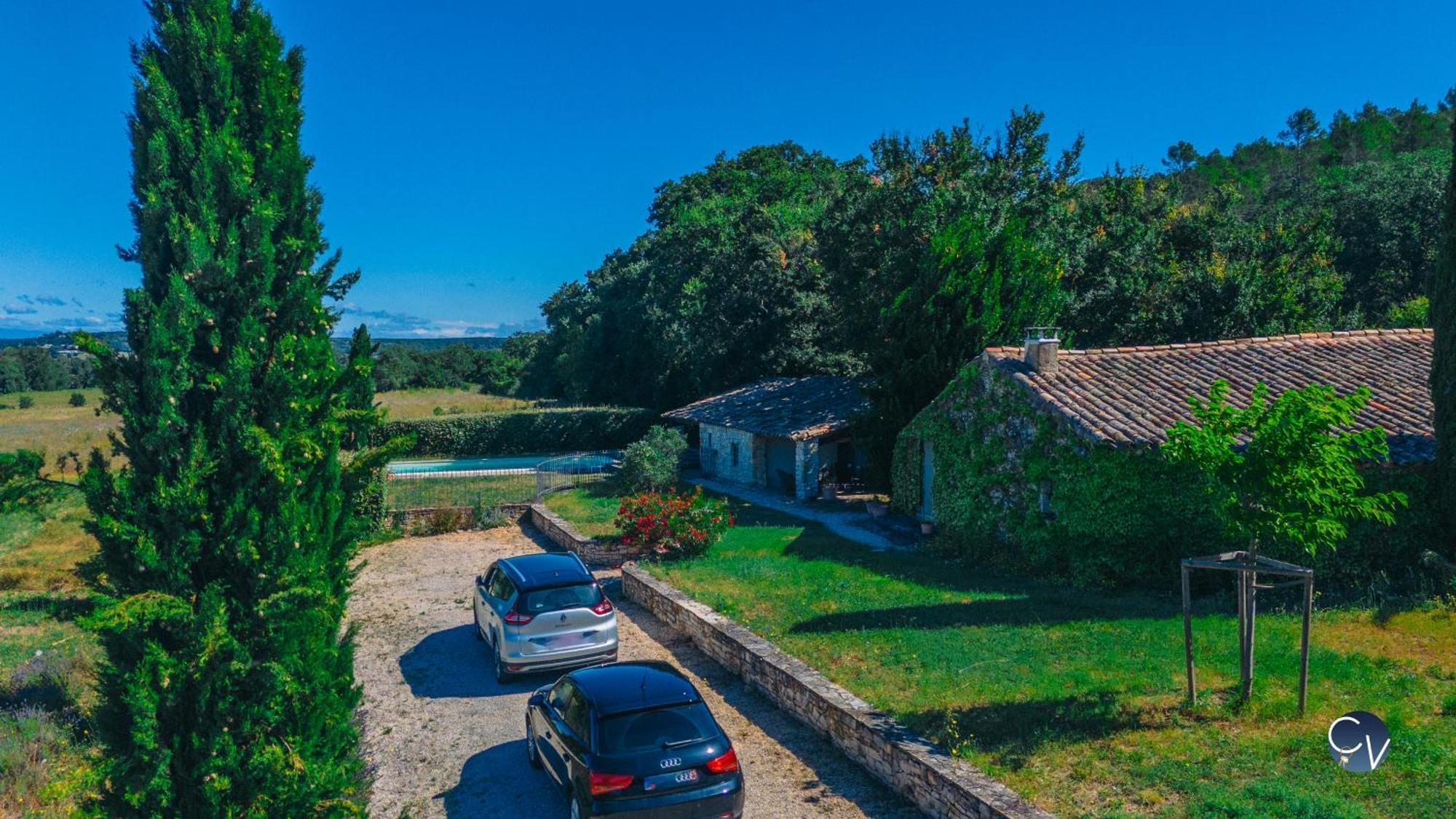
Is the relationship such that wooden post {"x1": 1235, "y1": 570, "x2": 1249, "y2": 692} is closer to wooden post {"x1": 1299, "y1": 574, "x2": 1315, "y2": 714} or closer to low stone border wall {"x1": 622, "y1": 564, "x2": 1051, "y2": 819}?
wooden post {"x1": 1299, "y1": 574, "x2": 1315, "y2": 714}

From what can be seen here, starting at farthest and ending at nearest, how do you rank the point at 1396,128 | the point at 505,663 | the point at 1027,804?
the point at 1396,128 → the point at 505,663 → the point at 1027,804

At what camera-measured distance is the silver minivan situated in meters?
13.0

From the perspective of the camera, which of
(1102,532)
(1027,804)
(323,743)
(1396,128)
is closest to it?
(323,743)

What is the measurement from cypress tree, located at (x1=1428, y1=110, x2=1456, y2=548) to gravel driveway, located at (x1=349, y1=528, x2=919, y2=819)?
37.6ft

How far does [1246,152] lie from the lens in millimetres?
100625

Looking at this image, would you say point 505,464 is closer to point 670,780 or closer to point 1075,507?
point 1075,507

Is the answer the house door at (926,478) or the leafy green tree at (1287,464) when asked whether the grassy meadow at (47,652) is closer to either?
the leafy green tree at (1287,464)

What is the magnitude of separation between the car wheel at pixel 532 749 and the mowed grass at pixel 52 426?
17.5 metres

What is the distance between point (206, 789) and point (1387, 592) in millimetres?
16274

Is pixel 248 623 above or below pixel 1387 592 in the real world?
above

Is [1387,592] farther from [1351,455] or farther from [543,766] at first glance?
[543,766]

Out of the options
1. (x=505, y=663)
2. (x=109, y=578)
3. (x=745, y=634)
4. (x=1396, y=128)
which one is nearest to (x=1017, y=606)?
(x=745, y=634)

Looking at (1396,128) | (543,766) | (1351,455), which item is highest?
(1396,128)

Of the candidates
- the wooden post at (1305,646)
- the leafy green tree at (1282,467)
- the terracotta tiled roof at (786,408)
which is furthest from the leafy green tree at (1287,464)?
the terracotta tiled roof at (786,408)
